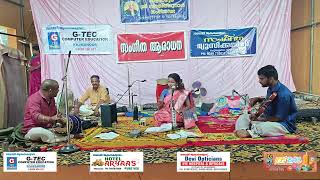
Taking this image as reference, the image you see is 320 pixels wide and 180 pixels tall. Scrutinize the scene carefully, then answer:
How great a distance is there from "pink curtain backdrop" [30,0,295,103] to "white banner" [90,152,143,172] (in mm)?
4210

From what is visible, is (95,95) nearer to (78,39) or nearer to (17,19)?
(78,39)

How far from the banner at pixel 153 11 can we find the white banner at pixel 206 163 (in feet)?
15.1

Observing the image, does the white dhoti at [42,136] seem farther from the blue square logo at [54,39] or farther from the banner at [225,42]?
the banner at [225,42]

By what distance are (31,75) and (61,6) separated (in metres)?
1.69

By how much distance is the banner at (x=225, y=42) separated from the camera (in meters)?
6.74

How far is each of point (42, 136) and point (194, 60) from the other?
13.6 feet

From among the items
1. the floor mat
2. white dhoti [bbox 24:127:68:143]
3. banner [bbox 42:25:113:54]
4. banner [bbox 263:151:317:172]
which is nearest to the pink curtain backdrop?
banner [bbox 42:25:113:54]

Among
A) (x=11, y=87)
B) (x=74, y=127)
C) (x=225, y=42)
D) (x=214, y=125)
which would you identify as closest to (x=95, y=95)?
(x=11, y=87)

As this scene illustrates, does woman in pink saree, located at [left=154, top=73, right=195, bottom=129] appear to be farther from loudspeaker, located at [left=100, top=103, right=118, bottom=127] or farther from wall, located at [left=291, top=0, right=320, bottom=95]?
wall, located at [left=291, top=0, right=320, bottom=95]

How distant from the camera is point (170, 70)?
271 inches

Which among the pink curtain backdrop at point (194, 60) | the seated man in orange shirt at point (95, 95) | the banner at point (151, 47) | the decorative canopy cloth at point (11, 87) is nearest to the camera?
the decorative canopy cloth at point (11, 87)

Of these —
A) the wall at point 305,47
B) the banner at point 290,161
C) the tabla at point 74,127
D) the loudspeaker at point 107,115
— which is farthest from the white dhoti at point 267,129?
the wall at point 305,47

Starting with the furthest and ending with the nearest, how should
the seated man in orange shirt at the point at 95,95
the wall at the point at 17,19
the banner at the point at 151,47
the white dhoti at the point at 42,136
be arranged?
the banner at the point at 151,47 < the wall at the point at 17,19 < the seated man in orange shirt at the point at 95,95 < the white dhoti at the point at 42,136

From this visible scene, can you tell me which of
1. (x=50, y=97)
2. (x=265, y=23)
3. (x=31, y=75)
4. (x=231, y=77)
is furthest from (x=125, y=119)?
(x=265, y=23)
